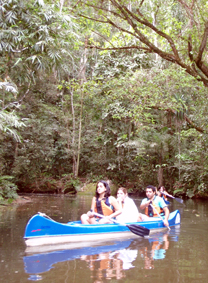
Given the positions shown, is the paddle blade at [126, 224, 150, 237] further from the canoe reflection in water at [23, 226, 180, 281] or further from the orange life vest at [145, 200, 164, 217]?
the orange life vest at [145, 200, 164, 217]

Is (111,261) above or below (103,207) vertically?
below

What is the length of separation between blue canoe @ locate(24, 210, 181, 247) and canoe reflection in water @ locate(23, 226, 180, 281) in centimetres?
21

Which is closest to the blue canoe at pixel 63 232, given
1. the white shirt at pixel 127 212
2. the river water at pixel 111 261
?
the river water at pixel 111 261

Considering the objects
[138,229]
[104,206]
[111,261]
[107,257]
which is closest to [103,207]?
[104,206]

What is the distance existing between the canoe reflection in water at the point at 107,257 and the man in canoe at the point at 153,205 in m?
0.87

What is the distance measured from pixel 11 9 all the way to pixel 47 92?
11.5 m

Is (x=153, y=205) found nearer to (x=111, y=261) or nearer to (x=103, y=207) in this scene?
(x=103, y=207)

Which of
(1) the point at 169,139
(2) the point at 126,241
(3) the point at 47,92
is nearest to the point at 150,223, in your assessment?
(2) the point at 126,241

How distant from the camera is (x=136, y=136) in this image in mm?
18297

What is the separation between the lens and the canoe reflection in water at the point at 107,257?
11.8 feet

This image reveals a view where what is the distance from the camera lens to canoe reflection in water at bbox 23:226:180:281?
11.8ft

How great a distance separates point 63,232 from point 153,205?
2.41 metres

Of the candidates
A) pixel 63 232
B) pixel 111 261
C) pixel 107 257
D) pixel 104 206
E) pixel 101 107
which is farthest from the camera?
pixel 101 107

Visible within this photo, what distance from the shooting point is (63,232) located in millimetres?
4926
